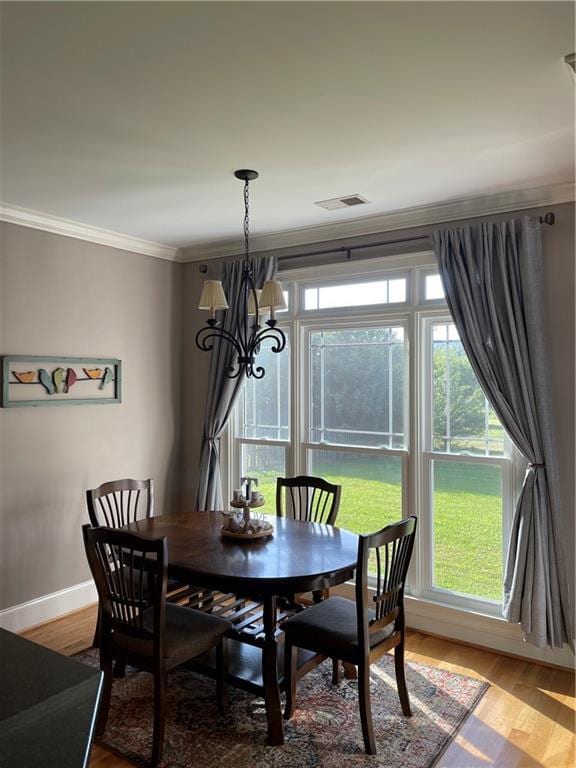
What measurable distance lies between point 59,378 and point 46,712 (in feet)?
11.6

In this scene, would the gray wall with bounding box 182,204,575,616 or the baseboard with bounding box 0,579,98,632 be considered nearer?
the gray wall with bounding box 182,204,575,616

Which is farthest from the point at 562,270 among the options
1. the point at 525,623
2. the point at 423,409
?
the point at 525,623

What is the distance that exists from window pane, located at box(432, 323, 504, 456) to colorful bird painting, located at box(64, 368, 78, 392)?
255cm

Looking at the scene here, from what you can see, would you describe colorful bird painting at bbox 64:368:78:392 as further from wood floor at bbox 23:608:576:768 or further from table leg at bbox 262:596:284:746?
table leg at bbox 262:596:284:746

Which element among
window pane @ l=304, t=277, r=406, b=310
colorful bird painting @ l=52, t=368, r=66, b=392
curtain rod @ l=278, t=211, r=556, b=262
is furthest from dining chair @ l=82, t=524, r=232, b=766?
curtain rod @ l=278, t=211, r=556, b=262

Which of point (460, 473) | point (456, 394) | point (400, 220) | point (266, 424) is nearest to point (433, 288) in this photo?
point (400, 220)

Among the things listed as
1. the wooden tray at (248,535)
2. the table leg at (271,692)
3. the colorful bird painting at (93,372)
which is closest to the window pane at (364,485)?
the wooden tray at (248,535)

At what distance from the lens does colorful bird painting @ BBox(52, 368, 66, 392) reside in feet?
12.8

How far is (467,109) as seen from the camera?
7.59ft

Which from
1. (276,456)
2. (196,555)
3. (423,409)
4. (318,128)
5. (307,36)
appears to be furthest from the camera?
(276,456)

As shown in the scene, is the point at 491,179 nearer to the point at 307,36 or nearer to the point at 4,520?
the point at 307,36

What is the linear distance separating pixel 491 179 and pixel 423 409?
1499 millimetres

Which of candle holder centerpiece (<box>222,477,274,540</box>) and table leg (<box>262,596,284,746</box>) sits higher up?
candle holder centerpiece (<box>222,477,274,540</box>)

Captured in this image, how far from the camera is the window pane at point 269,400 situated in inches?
179
